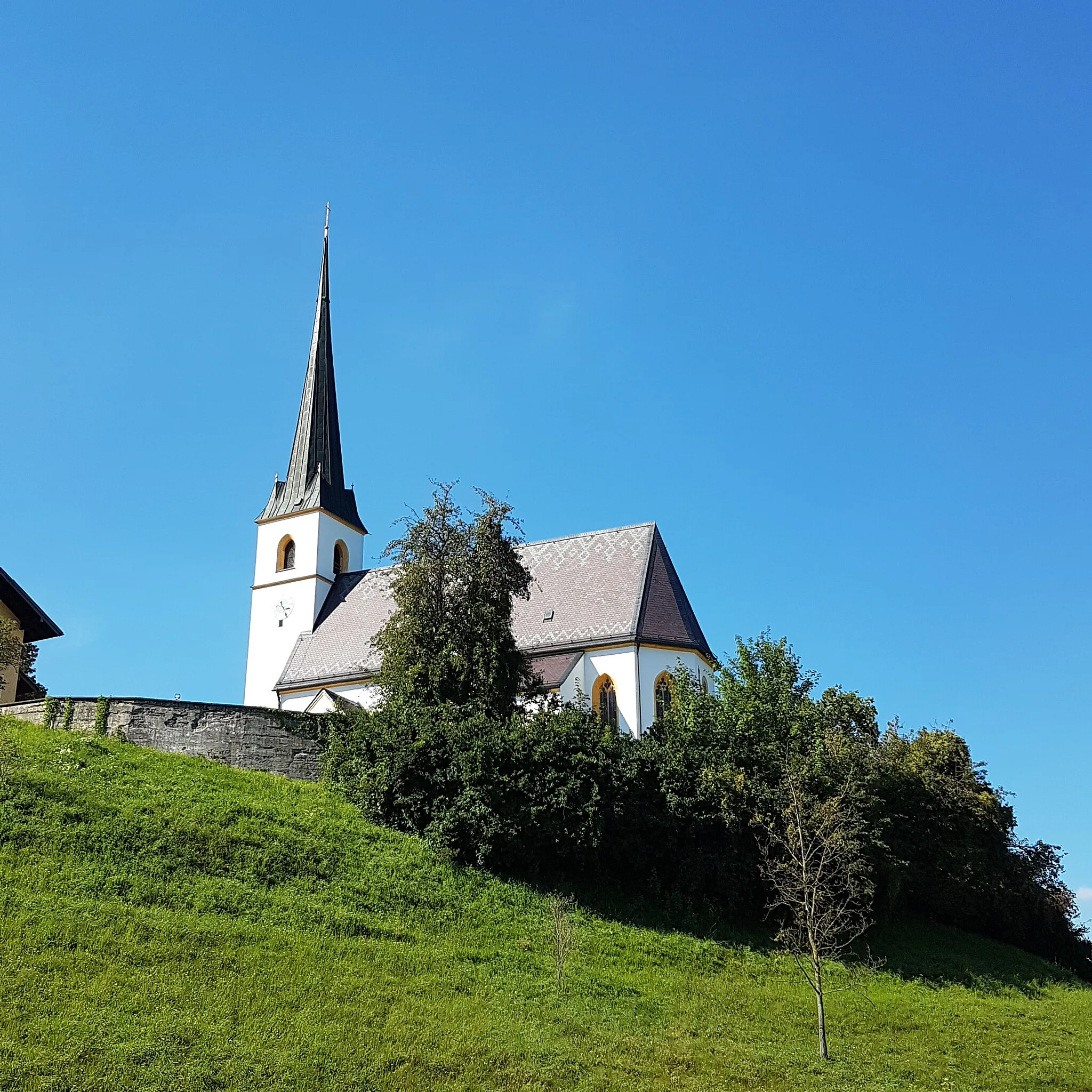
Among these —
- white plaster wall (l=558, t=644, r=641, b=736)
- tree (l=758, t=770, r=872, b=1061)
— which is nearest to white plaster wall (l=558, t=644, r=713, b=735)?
white plaster wall (l=558, t=644, r=641, b=736)

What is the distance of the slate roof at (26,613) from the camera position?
1253 inches

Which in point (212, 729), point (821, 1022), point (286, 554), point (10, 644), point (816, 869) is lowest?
point (821, 1022)

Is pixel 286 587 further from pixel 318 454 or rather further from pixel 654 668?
pixel 654 668

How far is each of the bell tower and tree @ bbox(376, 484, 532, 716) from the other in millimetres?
17237

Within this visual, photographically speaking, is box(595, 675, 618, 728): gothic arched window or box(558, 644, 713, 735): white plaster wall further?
box(595, 675, 618, 728): gothic arched window

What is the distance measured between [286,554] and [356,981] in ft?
110

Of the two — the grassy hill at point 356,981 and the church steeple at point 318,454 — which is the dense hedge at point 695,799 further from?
the church steeple at point 318,454

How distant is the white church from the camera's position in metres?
35.7

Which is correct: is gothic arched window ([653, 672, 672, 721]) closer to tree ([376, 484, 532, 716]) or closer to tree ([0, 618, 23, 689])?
tree ([376, 484, 532, 716])

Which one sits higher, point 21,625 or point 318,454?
point 318,454

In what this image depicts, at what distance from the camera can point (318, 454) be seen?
49.9 meters

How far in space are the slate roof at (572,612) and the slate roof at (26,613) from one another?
9069 mm

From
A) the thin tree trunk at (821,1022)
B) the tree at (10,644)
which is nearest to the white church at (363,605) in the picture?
the tree at (10,644)

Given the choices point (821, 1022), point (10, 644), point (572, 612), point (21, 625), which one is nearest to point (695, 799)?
point (821, 1022)
